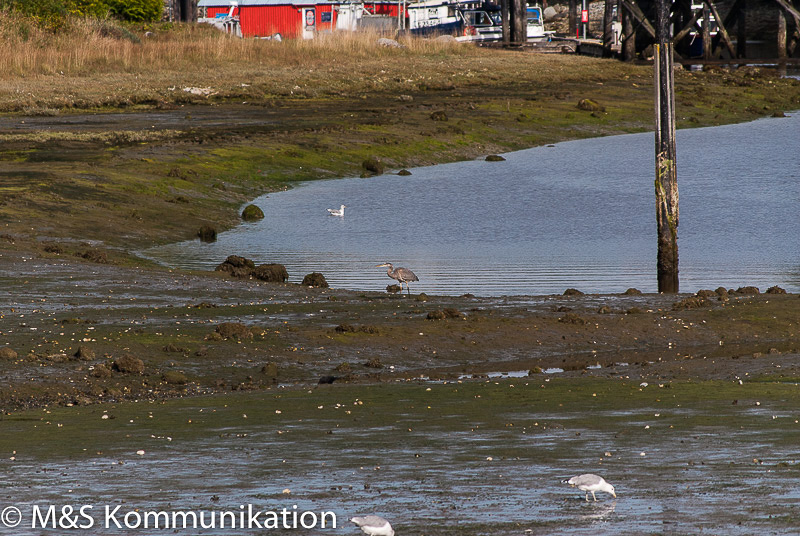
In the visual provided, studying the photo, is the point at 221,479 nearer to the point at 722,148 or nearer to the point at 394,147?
the point at 394,147

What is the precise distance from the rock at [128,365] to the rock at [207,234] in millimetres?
11916

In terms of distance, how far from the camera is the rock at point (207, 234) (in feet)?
80.6

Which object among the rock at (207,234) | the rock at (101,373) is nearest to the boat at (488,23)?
the rock at (207,234)

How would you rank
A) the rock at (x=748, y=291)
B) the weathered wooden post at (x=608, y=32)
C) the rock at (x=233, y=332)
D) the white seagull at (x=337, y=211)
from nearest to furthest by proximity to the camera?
the rock at (x=233, y=332) < the rock at (x=748, y=291) < the white seagull at (x=337, y=211) < the weathered wooden post at (x=608, y=32)

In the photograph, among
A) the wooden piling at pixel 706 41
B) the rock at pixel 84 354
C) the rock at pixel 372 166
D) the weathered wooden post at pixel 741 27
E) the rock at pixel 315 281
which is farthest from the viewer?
the weathered wooden post at pixel 741 27

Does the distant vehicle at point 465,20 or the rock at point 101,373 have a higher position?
the distant vehicle at point 465,20

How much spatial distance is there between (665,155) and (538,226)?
7136 mm

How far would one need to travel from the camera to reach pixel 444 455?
9.29 m

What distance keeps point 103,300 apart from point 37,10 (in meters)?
41.8

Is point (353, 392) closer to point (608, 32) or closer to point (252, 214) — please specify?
point (252, 214)

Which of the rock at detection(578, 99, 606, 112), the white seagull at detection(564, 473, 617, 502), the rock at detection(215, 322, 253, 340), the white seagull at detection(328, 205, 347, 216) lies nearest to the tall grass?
the rock at detection(578, 99, 606, 112)

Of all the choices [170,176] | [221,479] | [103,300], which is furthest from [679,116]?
[221,479]

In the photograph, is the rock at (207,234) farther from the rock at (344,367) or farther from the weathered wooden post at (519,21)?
the weathered wooden post at (519,21)

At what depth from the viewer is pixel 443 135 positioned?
4016cm
